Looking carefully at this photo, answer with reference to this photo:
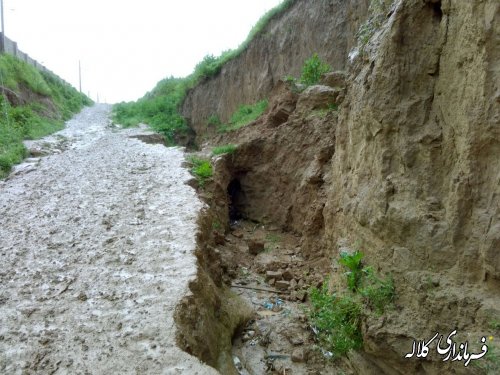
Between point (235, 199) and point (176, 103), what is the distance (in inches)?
482

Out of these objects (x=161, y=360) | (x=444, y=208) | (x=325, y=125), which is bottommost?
(x=161, y=360)

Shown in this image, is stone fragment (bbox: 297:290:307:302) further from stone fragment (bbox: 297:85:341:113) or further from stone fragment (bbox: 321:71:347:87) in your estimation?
stone fragment (bbox: 321:71:347:87)

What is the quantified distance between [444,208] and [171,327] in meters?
2.84

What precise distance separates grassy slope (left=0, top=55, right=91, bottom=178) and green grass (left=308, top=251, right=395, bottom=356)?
310 inches

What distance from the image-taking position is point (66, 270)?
4.84 m

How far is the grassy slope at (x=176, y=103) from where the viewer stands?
15.1 m

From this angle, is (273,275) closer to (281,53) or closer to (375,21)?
(375,21)

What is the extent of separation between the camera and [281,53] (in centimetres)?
1360

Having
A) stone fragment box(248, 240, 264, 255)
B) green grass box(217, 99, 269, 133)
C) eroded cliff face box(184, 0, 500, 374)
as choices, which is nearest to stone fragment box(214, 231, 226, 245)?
stone fragment box(248, 240, 264, 255)

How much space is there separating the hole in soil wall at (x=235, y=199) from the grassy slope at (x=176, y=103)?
272 inches

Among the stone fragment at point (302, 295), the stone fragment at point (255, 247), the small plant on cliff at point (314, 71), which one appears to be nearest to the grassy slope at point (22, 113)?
the stone fragment at point (255, 247)

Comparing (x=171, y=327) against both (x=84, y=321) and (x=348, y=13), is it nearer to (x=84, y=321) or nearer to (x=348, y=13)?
(x=84, y=321)

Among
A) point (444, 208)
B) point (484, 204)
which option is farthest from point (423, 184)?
point (484, 204)

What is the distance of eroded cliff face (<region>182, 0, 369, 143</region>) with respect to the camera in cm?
1112
